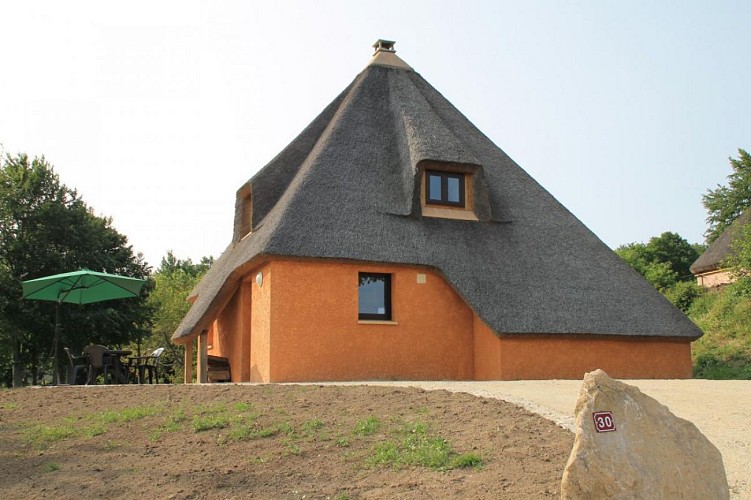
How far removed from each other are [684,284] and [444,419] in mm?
26822

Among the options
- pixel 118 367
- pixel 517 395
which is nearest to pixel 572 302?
pixel 517 395

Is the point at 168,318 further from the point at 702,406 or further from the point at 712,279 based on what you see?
the point at 702,406

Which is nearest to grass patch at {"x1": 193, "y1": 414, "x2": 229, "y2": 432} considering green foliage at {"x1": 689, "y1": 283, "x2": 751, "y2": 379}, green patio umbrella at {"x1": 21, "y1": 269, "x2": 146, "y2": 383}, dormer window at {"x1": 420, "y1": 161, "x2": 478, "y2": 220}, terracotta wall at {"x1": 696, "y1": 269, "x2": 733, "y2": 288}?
green patio umbrella at {"x1": 21, "y1": 269, "x2": 146, "y2": 383}

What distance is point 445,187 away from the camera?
18.5 metres

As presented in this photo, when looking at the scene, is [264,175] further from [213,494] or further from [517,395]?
[213,494]

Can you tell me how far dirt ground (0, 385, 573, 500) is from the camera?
702cm

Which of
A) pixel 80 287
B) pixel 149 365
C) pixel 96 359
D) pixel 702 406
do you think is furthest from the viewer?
pixel 149 365

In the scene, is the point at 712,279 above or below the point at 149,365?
above

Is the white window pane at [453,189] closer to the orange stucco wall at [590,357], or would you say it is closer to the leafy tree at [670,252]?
the orange stucco wall at [590,357]

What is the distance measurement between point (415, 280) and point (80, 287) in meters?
7.39

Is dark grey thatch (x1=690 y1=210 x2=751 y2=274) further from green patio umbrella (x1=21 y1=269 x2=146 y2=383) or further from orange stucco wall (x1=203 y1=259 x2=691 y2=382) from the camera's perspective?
green patio umbrella (x1=21 y1=269 x2=146 y2=383)

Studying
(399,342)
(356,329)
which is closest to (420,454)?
(356,329)

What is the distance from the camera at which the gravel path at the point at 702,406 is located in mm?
7711

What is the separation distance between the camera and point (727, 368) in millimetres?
21094
